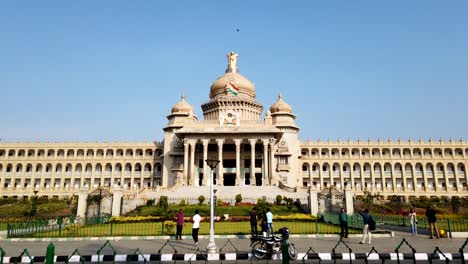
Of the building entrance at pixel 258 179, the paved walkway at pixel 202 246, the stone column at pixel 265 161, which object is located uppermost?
the stone column at pixel 265 161

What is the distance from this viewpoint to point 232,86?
63.1m

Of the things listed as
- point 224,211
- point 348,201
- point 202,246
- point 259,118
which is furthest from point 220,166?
point 202,246

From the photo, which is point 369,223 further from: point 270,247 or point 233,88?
point 233,88

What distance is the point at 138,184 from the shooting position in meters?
70.8

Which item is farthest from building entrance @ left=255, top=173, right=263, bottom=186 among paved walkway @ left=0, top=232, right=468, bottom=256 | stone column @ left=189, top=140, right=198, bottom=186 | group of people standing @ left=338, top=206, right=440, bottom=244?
paved walkway @ left=0, top=232, right=468, bottom=256

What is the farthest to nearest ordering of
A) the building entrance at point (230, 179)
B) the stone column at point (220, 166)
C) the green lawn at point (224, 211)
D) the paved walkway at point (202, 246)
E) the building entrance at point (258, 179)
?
the building entrance at point (230, 179) → the building entrance at point (258, 179) → the stone column at point (220, 166) → the green lawn at point (224, 211) → the paved walkway at point (202, 246)

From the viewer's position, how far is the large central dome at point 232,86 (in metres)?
63.1

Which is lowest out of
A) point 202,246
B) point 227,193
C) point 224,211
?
point 202,246

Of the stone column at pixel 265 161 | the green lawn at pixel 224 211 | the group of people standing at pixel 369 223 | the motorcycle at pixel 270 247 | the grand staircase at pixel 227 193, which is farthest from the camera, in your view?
the stone column at pixel 265 161

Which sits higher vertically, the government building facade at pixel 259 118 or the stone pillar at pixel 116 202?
the government building facade at pixel 259 118

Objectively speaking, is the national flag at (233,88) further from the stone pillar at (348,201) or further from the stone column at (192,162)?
the stone pillar at (348,201)

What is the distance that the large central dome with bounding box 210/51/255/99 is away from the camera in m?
63.1

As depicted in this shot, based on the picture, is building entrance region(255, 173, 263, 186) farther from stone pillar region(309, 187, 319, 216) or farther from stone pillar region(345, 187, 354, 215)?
stone pillar region(345, 187, 354, 215)

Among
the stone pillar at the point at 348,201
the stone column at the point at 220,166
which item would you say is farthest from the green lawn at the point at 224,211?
the stone column at the point at 220,166
